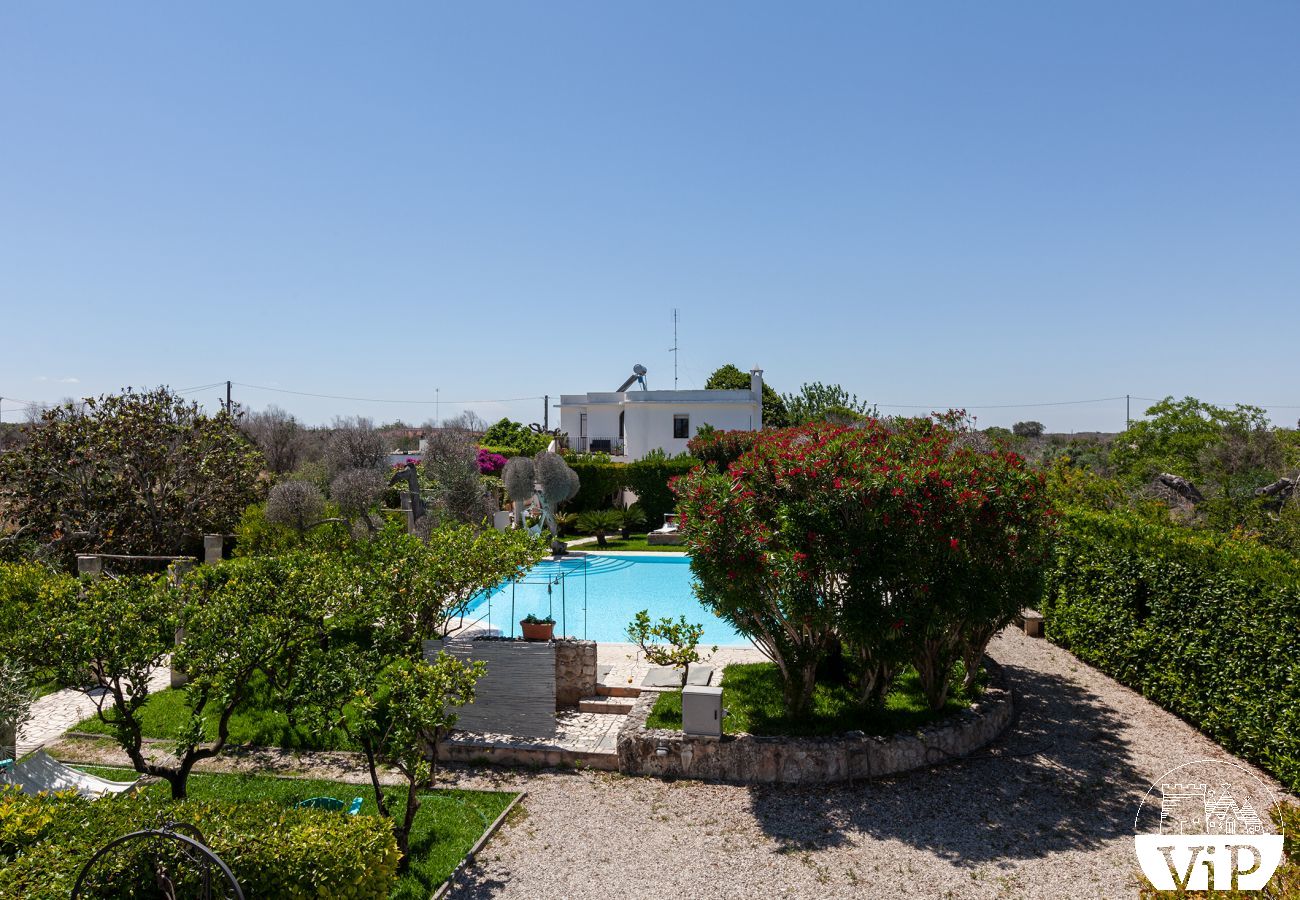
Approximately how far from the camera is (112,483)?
20500 mm

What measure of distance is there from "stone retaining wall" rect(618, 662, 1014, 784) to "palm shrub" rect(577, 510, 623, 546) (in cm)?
1841

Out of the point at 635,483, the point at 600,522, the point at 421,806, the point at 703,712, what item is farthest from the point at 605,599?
the point at 421,806

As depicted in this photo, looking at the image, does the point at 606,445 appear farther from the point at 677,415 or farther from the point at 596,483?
the point at 596,483

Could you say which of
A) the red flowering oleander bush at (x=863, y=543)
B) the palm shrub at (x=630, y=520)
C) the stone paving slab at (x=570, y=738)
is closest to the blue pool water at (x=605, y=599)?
the palm shrub at (x=630, y=520)

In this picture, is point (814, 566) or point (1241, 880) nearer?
point (1241, 880)

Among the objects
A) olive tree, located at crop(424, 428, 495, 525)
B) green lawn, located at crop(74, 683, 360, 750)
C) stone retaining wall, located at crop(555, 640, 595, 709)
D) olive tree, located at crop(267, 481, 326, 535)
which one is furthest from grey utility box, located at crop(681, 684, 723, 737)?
olive tree, located at crop(424, 428, 495, 525)

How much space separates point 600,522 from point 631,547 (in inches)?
66.6

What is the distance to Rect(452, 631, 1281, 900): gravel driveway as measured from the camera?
735cm

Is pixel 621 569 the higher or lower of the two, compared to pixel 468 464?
lower

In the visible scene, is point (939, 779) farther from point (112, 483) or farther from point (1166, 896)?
point (112, 483)

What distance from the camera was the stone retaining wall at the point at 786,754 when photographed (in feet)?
31.2

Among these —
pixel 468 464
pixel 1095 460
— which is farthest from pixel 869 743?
pixel 1095 460

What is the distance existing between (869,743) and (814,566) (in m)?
2.60

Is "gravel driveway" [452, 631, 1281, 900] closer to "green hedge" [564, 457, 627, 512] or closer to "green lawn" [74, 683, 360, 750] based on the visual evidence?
"green lawn" [74, 683, 360, 750]
